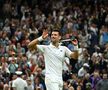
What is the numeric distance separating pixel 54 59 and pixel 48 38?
36.3ft

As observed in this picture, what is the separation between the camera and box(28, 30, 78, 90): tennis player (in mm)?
10023

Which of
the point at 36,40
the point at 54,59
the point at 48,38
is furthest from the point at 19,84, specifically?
the point at 36,40

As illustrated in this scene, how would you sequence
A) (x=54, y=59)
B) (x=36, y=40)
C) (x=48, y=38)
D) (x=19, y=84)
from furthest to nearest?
(x=48, y=38) → (x=19, y=84) → (x=54, y=59) → (x=36, y=40)

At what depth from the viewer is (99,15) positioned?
2662 centimetres

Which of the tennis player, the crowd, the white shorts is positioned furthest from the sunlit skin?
the crowd

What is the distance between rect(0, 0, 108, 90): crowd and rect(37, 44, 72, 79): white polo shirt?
5.35m

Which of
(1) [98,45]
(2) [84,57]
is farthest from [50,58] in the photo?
(1) [98,45]

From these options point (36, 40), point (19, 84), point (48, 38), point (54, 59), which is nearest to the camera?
point (36, 40)

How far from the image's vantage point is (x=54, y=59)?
10.2 m

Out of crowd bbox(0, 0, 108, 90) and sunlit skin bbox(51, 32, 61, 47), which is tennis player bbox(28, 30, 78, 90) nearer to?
sunlit skin bbox(51, 32, 61, 47)

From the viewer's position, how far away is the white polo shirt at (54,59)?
33.1ft

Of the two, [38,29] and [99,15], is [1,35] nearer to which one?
[38,29]

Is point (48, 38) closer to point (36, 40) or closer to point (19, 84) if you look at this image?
point (19, 84)

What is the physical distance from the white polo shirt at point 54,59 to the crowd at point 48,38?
5.35 m
